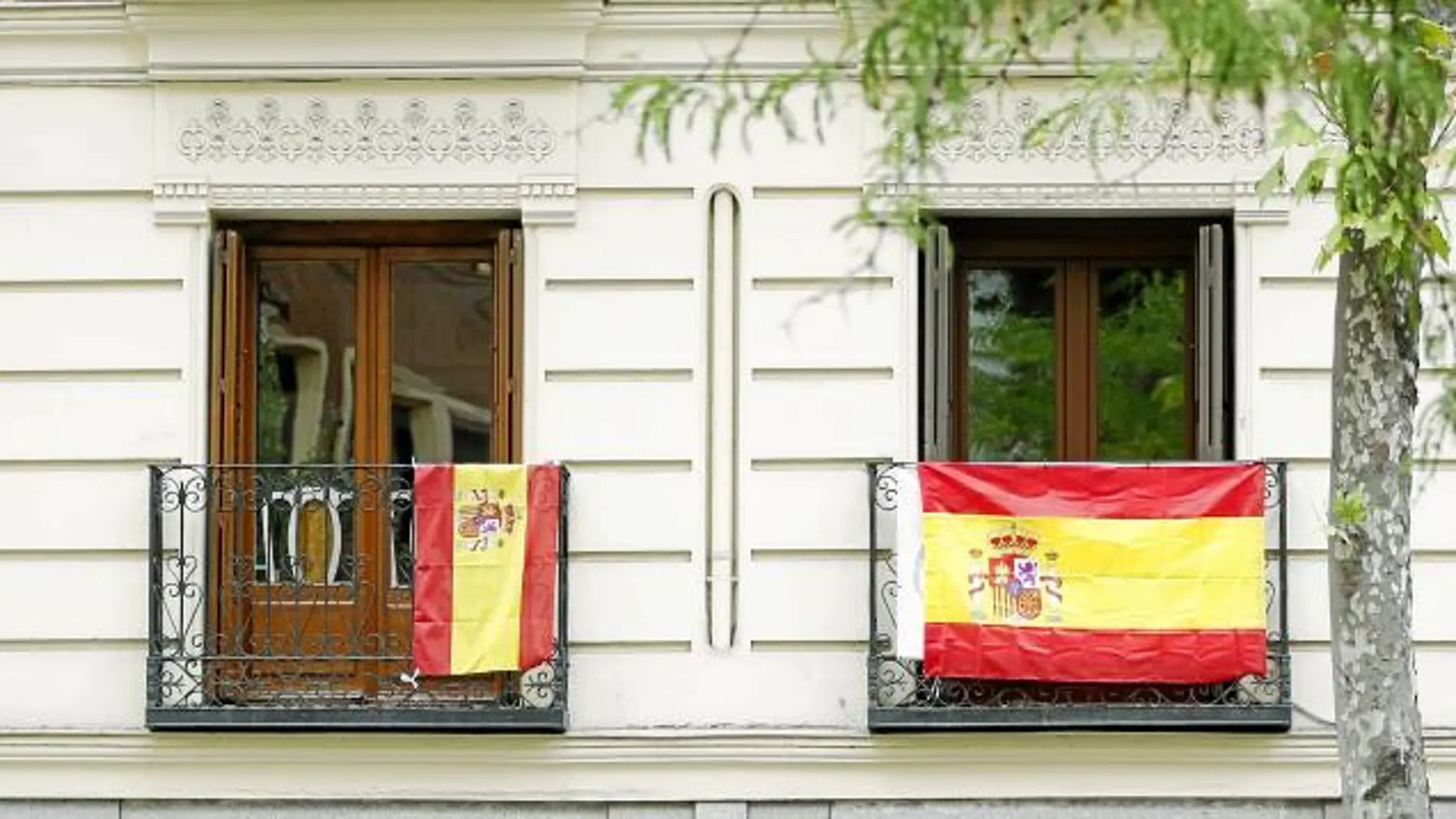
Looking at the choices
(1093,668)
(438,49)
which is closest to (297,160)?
(438,49)

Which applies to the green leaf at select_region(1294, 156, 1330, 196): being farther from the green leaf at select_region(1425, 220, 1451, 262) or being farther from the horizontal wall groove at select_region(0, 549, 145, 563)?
the horizontal wall groove at select_region(0, 549, 145, 563)

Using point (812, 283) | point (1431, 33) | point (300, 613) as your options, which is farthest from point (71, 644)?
point (1431, 33)

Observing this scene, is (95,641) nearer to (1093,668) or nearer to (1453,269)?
(1093,668)

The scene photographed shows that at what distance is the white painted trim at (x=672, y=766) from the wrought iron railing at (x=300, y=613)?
0.69 feet

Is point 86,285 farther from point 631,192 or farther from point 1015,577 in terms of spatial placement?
point 1015,577

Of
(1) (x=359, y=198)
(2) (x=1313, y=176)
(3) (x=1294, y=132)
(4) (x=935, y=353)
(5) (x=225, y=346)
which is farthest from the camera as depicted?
(4) (x=935, y=353)

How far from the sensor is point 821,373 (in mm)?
13469

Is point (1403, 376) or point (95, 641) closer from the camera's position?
point (1403, 376)

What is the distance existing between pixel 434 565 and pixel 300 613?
0.85m

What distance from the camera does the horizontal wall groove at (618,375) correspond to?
13.5 m

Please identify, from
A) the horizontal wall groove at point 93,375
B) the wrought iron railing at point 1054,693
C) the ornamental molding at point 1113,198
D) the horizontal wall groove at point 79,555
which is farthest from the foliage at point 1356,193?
the horizontal wall groove at point 79,555

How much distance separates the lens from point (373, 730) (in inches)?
523

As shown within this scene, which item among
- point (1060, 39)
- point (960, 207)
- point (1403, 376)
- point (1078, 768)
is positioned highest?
point (1060, 39)

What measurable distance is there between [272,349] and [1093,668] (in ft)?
15.2
